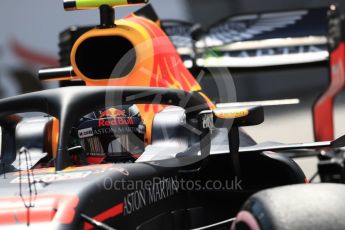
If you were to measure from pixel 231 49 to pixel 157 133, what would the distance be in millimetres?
4015

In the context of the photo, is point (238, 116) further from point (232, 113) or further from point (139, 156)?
point (139, 156)

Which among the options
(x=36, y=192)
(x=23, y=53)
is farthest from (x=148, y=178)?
(x=23, y=53)

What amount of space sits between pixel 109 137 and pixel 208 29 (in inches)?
194

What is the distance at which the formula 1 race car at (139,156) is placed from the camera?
105 inches

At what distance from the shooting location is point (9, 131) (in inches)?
157

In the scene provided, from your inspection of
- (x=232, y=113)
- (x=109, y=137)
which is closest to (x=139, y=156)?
(x=109, y=137)

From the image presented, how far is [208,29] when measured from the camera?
8445mm

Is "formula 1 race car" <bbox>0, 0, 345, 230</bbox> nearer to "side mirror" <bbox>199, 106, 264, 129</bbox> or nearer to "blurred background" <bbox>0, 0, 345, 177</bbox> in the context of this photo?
"side mirror" <bbox>199, 106, 264, 129</bbox>

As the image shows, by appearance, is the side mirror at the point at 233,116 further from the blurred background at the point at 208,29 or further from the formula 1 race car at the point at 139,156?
the blurred background at the point at 208,29

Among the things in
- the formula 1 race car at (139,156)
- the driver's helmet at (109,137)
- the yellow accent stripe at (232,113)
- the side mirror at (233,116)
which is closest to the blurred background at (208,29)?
the formula 1 race car at (139,156)

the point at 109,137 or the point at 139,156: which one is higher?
the point at 109,137

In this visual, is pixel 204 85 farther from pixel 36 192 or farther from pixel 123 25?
pixel 36 192

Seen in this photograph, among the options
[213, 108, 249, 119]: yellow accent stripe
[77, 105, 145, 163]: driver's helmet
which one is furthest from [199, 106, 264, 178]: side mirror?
[77, 105, 145, 163]: driver's helmet

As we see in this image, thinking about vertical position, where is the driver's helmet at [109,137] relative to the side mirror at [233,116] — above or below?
below
